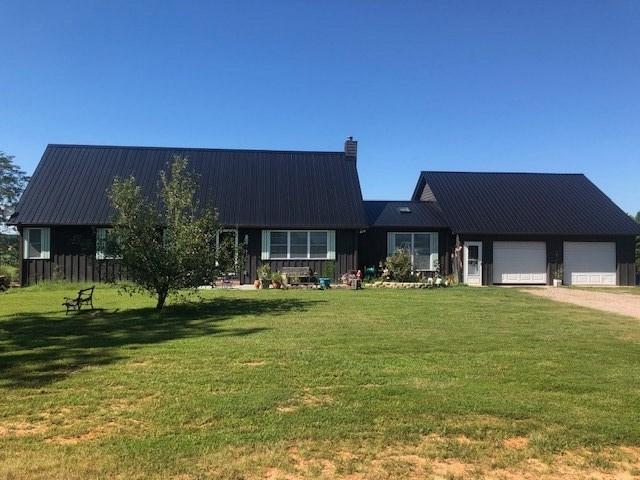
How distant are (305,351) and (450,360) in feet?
6.61

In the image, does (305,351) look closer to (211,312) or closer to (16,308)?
(211,312)

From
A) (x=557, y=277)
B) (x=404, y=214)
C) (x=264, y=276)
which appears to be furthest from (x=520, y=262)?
(x=264, y=276)

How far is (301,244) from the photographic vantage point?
23.1 meters

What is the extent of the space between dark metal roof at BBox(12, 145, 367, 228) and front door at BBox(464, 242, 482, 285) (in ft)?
16.7

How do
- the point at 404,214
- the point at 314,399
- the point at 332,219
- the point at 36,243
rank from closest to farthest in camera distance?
the point at 314,399
the point at 36,243
the point at 332,219
the point at 404,214

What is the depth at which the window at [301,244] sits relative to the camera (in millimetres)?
22969

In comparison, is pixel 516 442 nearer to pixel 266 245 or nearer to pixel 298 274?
pixel 298 274

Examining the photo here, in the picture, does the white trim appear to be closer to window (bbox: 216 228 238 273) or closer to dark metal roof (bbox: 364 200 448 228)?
dark metal roof (bbox: 364 200 448 228)

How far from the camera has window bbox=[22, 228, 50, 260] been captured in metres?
22.1

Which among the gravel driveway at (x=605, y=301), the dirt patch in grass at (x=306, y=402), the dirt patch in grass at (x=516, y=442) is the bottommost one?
the dirt patch in grass at (x=516, y=442)

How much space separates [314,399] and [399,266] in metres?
17.3

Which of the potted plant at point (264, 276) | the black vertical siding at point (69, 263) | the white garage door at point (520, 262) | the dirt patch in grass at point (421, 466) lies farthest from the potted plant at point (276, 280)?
the dirt patch in grass at point (421, 466)

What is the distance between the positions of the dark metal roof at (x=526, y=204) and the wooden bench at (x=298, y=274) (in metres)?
6.77

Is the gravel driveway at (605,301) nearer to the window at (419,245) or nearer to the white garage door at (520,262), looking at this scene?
the white garage door at (520,262)
